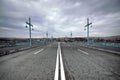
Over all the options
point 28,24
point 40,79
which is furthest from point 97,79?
point 28,24

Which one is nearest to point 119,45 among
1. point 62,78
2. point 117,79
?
point 117,79

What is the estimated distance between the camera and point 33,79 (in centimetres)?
315

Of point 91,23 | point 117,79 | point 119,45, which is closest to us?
point 117,79

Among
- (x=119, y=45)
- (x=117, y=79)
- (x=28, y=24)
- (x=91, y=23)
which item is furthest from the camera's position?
(x=91, y=23)

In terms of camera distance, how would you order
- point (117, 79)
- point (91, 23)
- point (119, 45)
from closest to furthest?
point (117, 79)
point (119, 45)
point (91, 23)

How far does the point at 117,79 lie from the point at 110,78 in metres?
0.24

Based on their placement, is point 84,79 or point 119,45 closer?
point 84,79

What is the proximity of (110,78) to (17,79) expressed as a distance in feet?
12.3

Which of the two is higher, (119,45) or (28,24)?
(28,24)

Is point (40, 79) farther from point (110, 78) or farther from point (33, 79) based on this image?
point (110, 78)

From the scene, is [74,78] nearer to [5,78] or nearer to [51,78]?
[51,78]

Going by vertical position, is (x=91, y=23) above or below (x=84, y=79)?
above

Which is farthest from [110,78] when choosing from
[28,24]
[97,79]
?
[28,24]

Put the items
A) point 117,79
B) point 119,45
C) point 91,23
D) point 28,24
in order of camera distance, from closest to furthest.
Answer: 1. point 117,79
2. point 119,45
3. point 28,24
4. point 91,23
